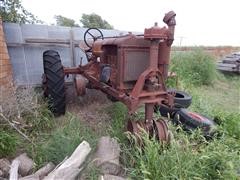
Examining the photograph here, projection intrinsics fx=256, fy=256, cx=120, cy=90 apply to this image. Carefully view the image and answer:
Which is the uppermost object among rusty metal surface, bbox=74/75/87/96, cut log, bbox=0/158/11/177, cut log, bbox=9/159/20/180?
rusty metal surface, bbox=74/75/87/96

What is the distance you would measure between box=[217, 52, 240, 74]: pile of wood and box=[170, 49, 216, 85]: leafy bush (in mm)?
1722

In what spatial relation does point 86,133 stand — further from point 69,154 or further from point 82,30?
point 82,30

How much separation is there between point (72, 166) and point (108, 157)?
40cm

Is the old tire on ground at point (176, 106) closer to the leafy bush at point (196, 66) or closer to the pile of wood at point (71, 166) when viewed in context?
the pile of wood at point (71, 166)

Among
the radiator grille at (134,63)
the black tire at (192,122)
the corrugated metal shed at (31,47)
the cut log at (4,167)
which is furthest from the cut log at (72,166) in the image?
the corrugated metal shed at (31,47)

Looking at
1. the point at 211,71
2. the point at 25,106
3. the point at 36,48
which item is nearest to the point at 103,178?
the point at 25,106

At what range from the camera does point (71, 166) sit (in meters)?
2.36

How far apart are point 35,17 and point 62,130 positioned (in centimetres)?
331

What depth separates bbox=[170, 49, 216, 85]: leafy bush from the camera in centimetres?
773

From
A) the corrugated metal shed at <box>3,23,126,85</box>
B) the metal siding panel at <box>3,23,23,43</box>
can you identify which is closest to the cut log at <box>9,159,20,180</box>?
the corrugated metal shed at <box>3,23,126,85</box>

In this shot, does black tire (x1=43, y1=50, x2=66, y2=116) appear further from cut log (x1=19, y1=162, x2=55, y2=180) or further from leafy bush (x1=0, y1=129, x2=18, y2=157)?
cut log (x1=19, y1=162, x2=55, y2=180)

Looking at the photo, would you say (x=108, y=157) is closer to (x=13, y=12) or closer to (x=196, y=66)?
(x=13, y=12)

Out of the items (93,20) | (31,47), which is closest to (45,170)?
(31,47)

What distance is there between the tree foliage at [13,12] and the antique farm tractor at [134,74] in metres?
1.49
